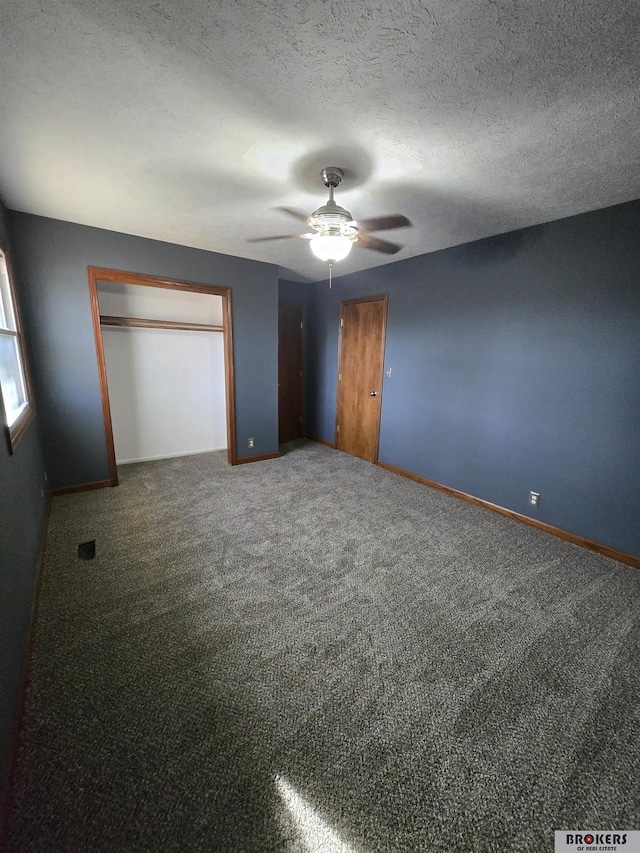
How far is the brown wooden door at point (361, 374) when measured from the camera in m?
4.14

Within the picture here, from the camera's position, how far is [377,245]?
311 centimetres

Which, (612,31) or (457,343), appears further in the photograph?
(457,343)

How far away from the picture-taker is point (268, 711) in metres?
1.35

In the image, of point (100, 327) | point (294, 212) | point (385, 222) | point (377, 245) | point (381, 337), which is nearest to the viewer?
point (294, 212)

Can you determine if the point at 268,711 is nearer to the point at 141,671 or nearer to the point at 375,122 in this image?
the point at 141,671

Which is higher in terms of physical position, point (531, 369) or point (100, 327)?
point (100, 327)

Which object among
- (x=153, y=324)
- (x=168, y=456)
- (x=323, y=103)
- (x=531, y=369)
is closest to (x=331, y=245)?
(x=323, y=103)

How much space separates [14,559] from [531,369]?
11.9ft

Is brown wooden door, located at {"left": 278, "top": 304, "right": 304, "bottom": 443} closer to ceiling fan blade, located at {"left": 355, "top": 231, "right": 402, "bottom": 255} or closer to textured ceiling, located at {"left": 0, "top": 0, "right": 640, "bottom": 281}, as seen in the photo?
ceiling fan blade, located at {"left": 355, "top": 231, "right": 402, "bottom": 255}

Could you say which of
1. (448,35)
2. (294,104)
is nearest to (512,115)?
(448,35)

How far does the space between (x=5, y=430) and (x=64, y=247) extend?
213 centimetres

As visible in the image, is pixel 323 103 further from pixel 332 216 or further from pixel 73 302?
pixel 73 302

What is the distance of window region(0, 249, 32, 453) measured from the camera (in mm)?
2213

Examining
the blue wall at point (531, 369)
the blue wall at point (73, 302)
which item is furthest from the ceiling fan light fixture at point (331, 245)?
the blue wall at point (73, 302)
